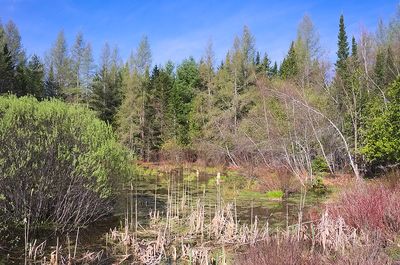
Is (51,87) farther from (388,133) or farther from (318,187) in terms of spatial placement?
(388,133)

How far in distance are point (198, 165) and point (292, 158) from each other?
10635 mm

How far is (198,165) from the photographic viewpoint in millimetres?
34906

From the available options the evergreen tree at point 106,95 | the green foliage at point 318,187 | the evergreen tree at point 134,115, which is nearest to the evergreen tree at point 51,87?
the evergreen tree at point 106,95

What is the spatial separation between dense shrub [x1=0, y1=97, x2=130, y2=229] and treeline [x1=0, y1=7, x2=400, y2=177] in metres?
7.12

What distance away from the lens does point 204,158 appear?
3525cm

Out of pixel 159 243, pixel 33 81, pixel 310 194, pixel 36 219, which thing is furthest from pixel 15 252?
pixel 33 81

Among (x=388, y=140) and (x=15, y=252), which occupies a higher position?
(x=388, y=140)

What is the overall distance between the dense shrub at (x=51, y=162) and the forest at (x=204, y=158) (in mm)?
38

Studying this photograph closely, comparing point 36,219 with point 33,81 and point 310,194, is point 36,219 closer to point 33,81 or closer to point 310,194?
point 310,194

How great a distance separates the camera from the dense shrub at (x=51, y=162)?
9.65m

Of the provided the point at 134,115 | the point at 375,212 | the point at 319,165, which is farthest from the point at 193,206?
the point at 134,115

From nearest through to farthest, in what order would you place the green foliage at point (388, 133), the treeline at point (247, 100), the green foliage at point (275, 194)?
the green foliage at point (388, 133) < the green foliage at point (275, 194) < the treeline at point (247, 100)

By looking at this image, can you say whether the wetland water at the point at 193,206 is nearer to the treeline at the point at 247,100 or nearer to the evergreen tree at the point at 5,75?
the treeline at the point at 247,100

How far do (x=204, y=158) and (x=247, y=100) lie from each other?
6.06 meters
